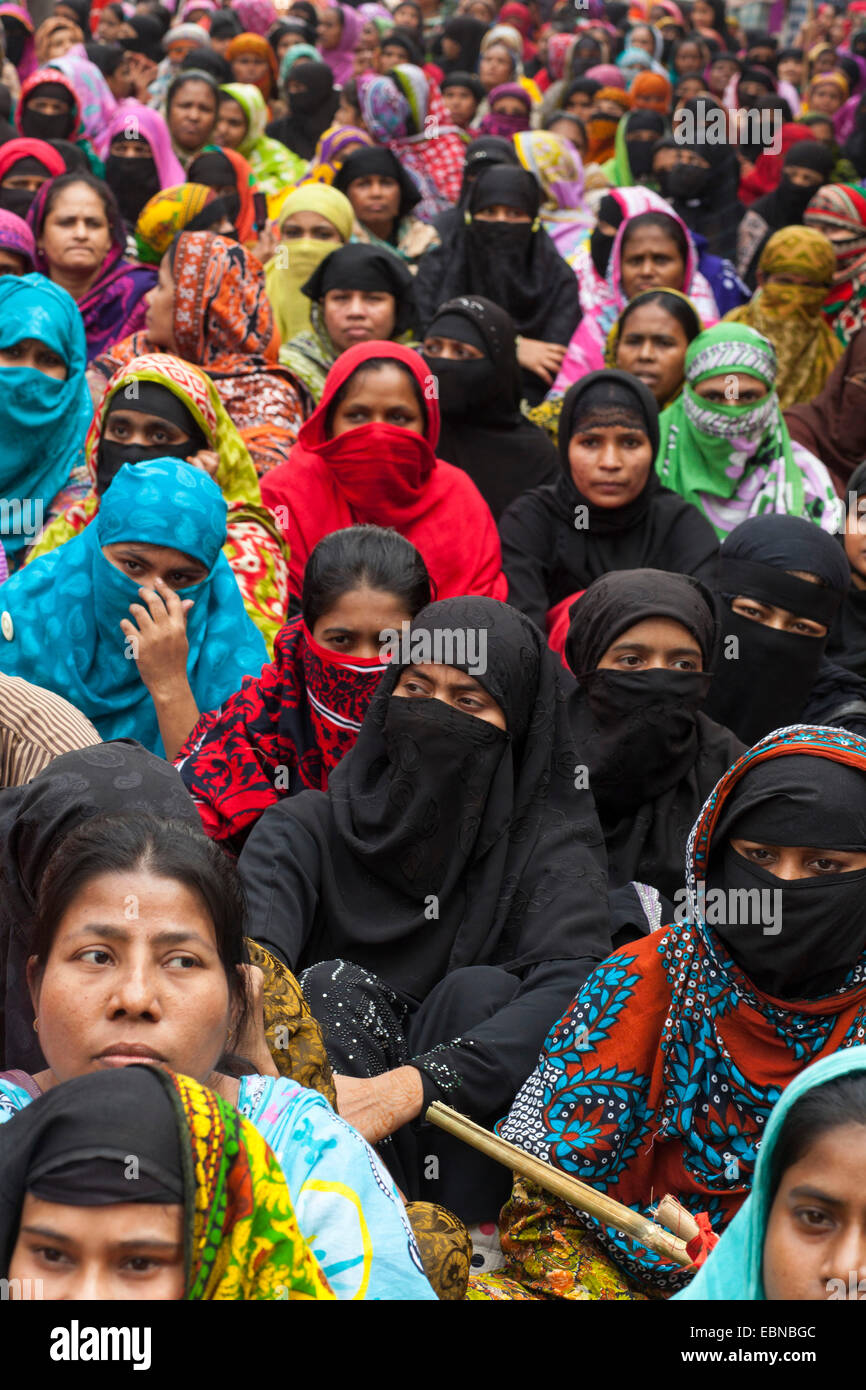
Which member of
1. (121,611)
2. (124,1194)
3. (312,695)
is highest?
(121,611)

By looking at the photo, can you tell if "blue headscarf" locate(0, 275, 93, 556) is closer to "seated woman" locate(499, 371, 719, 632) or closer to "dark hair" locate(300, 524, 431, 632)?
"seated woman" locate(499, 371, 719, 632)

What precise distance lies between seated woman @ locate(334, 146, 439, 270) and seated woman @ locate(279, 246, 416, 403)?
1519 millimetres

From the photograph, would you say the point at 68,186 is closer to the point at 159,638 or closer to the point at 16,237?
the point at 16,237

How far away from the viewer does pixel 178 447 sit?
4.43 meters

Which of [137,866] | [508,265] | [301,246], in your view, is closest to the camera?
[137,866]

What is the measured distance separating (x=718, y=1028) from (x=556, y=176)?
694 centimetres

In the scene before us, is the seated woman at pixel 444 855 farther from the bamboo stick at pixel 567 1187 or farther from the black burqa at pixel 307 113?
the black burqa at pixel 307 113

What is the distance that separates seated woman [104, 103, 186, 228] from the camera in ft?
25.9

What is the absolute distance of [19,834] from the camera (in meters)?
2.32

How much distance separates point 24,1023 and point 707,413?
3.55 metres

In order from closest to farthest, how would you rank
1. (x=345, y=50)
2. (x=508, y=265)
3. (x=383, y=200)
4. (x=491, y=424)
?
(x=491, y=424) → (x=508, y=265) → (x=383, y=200) → (x=345, y=50)

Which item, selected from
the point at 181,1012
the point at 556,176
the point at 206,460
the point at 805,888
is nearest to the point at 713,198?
the point at 556,176
